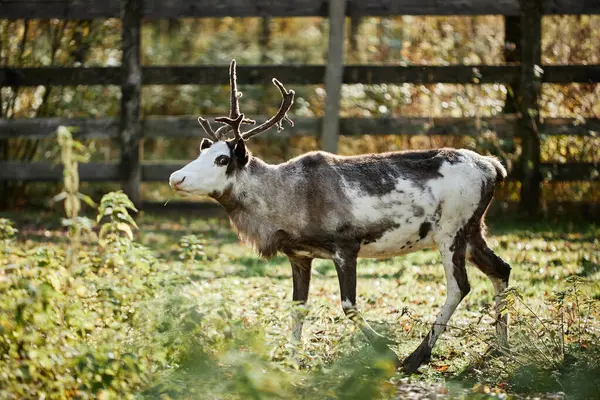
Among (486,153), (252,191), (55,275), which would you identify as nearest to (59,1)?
(486,153)

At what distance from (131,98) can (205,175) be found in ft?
17.8

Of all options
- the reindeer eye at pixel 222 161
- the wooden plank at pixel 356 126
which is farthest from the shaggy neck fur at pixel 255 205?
the wooden plank at pixel 356 126

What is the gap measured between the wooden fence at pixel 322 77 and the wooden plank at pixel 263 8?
11 millimetres

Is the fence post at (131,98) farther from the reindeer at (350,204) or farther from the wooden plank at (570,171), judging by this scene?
the reindeer at (350,204)

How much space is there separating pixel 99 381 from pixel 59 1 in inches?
301

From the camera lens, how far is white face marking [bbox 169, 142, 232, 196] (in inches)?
226

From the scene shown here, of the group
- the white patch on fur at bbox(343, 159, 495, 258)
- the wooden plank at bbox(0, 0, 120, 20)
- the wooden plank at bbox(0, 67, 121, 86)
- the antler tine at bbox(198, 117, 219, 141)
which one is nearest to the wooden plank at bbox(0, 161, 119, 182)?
the wooden plank at bbox(0, 67, 121, 86)

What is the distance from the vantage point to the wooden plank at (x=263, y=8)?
35.3 ft

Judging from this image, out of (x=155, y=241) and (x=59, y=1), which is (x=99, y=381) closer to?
(x=155, y=241)

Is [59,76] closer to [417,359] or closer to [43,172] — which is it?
[43,172]

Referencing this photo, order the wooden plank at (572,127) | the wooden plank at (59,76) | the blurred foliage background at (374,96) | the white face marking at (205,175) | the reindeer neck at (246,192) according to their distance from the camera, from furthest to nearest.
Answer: the blurred foliage background at (374,96)
the wooden plank at (59,76)
the wooden plank at (572,127)
the reindeer neck at (246,192)
the white face marking at (205,175)

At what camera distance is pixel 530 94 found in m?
10.7

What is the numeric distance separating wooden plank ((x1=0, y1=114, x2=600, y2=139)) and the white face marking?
15.7ft

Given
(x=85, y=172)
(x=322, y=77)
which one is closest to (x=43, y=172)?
(x=85, y=172)
